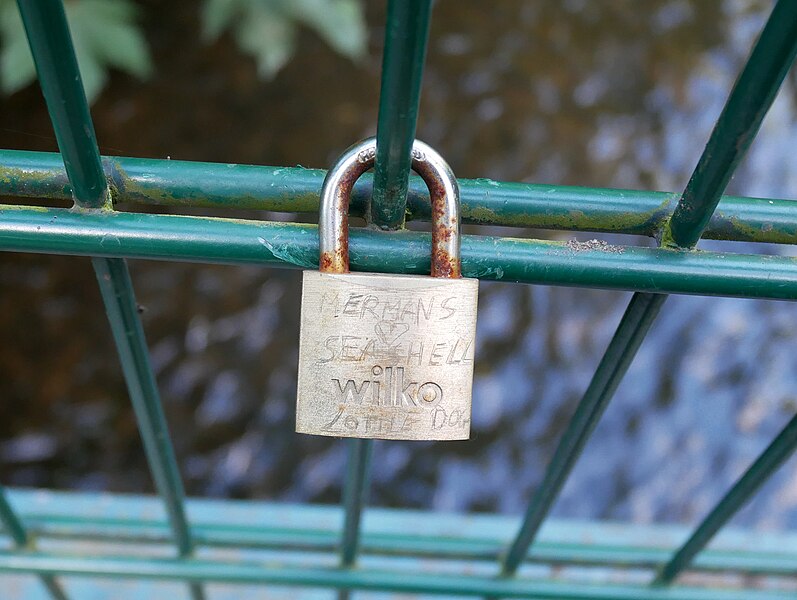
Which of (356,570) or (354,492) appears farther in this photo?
(356,570)

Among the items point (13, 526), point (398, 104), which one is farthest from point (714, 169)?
point (13, 526)

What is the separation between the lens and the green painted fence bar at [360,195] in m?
0.56

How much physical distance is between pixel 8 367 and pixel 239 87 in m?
1.50

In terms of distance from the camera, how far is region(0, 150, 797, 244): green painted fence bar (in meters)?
0.56

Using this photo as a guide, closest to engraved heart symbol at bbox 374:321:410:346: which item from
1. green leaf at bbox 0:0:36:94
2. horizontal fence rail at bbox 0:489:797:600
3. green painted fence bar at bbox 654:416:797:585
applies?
green painted fence bar at bbox 654:416:797:585

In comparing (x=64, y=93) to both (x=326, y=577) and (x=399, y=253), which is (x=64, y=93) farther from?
(x=326, y=577)

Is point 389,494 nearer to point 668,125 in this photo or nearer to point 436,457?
point 436,457

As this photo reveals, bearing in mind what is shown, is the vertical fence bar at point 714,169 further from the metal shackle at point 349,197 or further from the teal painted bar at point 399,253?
the metal shackle at point 349,197

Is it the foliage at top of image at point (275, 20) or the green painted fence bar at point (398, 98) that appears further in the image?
the foliage at top of image at point (275, 20)

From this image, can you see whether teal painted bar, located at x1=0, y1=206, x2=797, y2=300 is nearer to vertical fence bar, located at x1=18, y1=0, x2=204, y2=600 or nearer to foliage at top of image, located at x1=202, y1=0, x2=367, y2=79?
vertical fence bar, located at x1=18, y1=0, x2=204, y2=600

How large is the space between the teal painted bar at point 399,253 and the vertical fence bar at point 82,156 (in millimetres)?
31

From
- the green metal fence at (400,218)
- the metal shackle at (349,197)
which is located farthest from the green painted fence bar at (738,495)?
the metal shackle at (349,197)

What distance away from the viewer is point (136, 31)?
2.44m

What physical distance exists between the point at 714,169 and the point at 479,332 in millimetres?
2210
